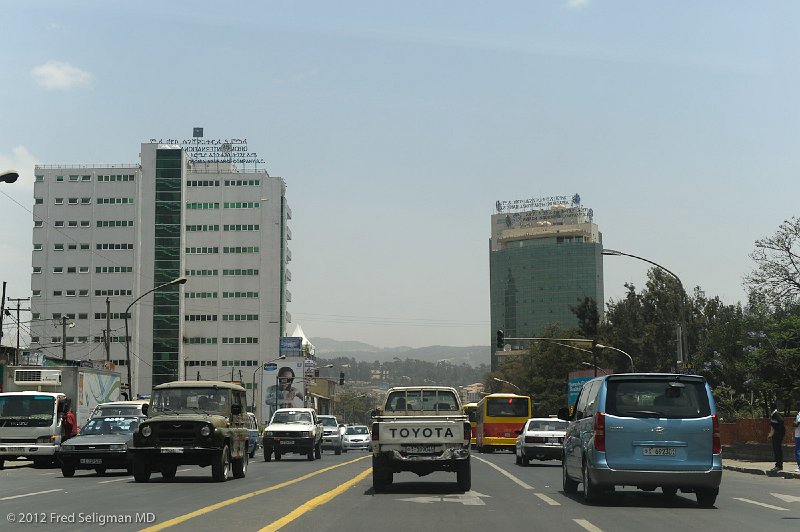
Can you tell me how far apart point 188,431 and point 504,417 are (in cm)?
3774

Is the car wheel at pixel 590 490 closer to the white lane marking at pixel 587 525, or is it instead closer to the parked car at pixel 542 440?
the white lane marking at pixel 587 525

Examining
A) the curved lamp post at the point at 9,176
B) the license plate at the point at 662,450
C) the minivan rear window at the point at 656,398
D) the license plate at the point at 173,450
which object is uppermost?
the curved lamp post at the point at 9,176

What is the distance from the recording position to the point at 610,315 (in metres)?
107

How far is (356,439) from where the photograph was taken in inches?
2591

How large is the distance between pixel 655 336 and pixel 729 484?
240ft

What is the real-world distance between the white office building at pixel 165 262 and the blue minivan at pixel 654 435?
134 meters

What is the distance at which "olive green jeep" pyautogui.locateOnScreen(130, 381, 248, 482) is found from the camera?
23.2m

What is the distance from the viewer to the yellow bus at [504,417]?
5900 cm

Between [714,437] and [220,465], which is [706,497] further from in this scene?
[220,465]

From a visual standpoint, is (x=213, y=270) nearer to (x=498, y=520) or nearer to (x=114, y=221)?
(x=114, y=221)

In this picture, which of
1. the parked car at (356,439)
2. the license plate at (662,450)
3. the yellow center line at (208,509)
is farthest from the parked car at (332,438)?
the license plate at (662,450)

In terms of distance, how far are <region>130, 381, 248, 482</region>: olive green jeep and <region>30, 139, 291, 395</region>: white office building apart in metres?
124

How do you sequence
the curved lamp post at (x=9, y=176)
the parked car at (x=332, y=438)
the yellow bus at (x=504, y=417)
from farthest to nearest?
the yellow bus at (x=504, y=417), the parked car at (x=332, y=438), the curved lamp post at (x=9, y=176)

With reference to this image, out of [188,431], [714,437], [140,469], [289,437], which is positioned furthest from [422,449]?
[289,437]
